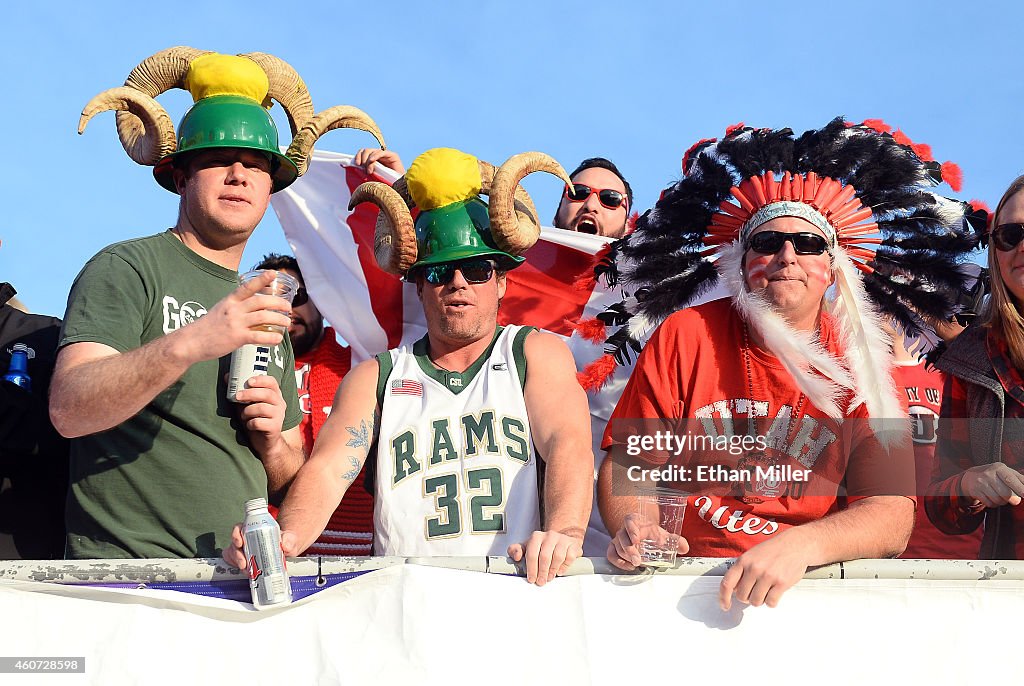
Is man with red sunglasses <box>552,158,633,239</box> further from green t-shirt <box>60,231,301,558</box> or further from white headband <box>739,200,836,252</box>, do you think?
green t-shirt <box>60,231,301,558</box>

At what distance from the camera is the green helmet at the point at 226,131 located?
3.73 m

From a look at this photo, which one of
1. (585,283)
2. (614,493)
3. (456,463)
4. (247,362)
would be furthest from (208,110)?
(585,283)

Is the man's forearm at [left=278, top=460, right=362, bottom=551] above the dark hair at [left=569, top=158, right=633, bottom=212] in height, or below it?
below

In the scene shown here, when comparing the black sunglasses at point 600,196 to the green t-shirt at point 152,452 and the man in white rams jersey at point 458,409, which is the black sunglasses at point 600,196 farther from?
the green t-shirt at point 152,452

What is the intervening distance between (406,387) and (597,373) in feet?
3.11

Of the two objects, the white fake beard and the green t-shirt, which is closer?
the green t-shirt

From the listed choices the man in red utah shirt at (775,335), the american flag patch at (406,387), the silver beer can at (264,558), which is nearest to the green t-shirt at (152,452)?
the american flag patch at (406,387)

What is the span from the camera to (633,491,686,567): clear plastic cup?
2889mm

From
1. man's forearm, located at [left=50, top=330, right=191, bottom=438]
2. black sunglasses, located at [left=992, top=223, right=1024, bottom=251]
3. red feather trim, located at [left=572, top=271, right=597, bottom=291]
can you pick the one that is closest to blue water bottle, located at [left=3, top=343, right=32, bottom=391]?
man's forearm, located at [left=50, top=330, right=191, bottom=438]

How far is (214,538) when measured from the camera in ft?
11.2

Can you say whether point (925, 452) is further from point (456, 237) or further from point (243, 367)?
point (243, 367)

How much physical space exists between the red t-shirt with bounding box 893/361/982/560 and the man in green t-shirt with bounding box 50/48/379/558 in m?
2.15

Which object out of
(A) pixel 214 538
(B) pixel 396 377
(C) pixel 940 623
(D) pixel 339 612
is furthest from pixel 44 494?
(C) pixel 940 623

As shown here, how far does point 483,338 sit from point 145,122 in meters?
1.38
